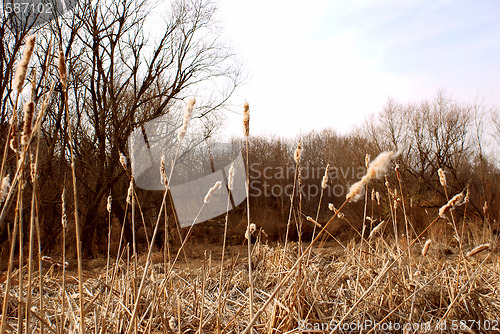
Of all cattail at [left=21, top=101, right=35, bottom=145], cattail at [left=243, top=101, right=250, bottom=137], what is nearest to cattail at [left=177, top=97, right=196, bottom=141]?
cattail at [left=243, top=101, right=250, bottom=137]

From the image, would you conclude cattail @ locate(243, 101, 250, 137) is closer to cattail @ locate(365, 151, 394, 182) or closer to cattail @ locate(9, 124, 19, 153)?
cattail @ locate(365, 151, 394, 182)

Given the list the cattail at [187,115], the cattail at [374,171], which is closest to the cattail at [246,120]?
the cattail at [187,115]

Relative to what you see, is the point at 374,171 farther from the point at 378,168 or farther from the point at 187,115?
the point at 187,115

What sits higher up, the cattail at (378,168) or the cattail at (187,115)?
the cattail at (187,115)

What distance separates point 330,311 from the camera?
5.74 ft

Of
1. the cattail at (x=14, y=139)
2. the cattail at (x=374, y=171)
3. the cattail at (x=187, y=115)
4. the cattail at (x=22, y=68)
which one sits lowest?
the cattail at (x=374, y=171)

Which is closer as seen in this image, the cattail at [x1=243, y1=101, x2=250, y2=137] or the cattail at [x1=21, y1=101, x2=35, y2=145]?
the cattail at [x1=21, y1=101, x2=35, y2=145]

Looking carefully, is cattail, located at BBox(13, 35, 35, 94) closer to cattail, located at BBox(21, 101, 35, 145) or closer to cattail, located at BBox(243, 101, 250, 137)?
cattail, located at BBox(21, 101, 35, 145)

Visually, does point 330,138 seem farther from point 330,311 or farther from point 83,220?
point 330,311

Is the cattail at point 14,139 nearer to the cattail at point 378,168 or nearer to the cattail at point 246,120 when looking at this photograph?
the cattail at point 246,120

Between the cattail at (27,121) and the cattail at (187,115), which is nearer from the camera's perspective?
the cattail at (27,121)

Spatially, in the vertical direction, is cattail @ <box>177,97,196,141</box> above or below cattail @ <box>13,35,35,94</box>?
below

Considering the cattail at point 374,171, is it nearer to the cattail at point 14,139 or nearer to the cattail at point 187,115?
the cattail at point 187,115

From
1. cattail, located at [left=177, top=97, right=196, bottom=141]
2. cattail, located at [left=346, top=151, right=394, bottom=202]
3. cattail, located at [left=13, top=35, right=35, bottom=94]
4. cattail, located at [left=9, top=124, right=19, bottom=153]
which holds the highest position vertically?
cattail, located at [left=13, top=35, right=35, bottom=94]
